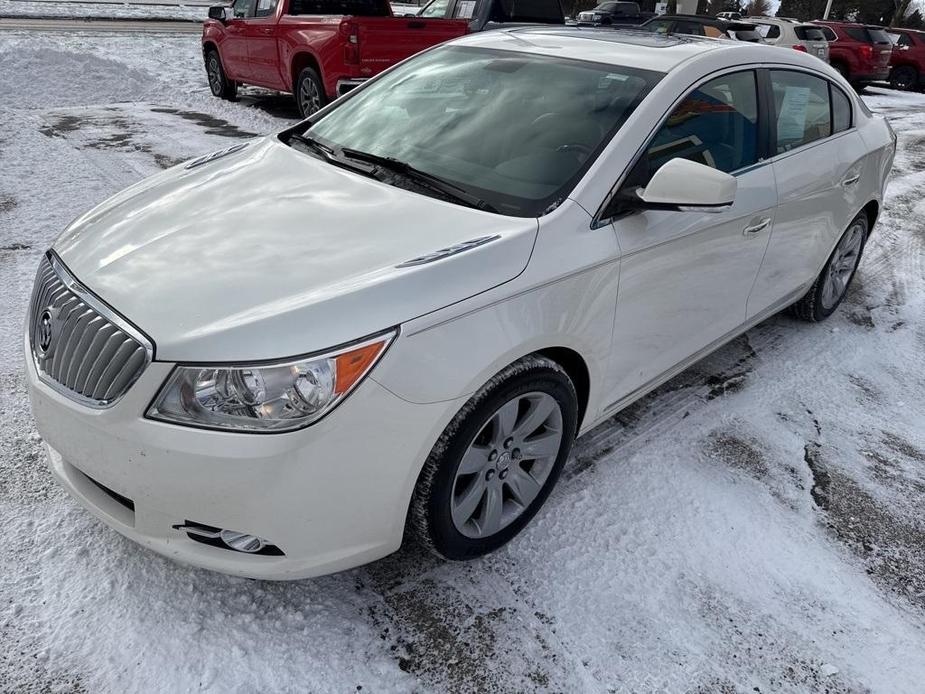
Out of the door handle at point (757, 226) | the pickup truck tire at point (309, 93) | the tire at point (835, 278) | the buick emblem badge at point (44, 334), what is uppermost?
the door handle at point (757, 226)

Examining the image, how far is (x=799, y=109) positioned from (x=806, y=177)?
380mm

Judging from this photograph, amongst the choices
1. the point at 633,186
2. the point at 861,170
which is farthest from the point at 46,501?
the point at 861,170

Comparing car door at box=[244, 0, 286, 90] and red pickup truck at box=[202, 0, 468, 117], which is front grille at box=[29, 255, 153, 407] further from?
car door at box=[244, 0, 286, 90]

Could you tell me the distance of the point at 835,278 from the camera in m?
4.55

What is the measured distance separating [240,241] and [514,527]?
1371 millimetres

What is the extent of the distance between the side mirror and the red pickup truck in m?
5.16

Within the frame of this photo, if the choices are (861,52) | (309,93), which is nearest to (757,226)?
(309,93)

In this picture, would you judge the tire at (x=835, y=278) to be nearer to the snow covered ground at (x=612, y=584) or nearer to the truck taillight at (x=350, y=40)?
the snow covered ground at (x=612, y=584)

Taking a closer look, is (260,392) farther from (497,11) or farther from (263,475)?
(497,11)

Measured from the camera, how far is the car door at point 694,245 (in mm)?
2705

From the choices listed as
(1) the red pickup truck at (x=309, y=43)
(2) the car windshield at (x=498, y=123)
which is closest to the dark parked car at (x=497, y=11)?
(1) the red pickup truck at (x=309, y=43)

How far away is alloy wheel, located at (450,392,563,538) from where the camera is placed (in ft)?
7.72

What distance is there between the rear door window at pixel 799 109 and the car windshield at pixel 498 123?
3.34 ft

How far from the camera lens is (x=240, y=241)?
238cm
